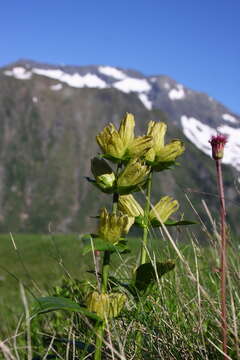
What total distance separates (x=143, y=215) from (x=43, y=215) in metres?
198

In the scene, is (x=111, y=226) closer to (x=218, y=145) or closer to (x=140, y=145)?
(x=140, y=145)

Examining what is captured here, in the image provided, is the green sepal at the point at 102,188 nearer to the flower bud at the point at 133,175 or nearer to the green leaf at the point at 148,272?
the flower bud at the point at 133,175

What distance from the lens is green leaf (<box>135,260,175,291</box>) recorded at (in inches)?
72.1

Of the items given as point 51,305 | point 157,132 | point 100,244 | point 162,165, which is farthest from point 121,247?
point 157,132

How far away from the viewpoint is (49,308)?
139 cm

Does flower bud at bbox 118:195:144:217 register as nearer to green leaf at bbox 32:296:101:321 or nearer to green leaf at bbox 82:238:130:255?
green leaf at bbox 82:238:130:255

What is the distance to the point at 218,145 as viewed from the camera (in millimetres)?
1491

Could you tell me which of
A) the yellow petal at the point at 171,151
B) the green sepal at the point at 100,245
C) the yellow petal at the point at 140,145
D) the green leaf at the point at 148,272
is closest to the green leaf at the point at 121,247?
the green sepal at the point at 100,245

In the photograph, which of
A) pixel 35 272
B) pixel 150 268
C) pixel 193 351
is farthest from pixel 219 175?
pixel 35 272

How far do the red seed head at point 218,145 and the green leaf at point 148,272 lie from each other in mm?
483

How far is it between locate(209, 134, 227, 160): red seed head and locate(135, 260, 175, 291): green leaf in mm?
483

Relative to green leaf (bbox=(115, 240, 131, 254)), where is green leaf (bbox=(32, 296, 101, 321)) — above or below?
below

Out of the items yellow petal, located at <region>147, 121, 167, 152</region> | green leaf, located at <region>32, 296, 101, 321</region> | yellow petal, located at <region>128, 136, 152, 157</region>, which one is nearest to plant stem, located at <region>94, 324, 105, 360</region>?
green leaf, located at <region>32, 296, 101, 321</region>

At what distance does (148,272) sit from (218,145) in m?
0.58
